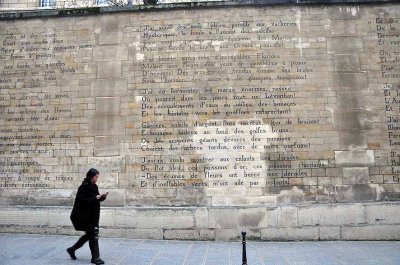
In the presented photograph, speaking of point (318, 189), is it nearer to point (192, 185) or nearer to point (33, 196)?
point (192, 185)

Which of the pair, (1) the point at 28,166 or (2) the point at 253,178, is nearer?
(2) the point at 253,178

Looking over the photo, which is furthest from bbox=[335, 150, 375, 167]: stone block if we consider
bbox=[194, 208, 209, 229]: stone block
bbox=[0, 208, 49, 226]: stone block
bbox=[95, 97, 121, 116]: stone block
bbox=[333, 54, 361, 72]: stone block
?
bbox=[0, 208, 49, 226]: stone block

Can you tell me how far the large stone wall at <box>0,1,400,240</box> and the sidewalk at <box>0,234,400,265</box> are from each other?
52 cm

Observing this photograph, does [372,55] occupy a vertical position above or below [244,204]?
above

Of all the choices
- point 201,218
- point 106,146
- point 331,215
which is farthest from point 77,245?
point 331,215

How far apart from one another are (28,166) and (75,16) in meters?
5.00

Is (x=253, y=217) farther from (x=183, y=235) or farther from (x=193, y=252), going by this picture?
(x=193, y=252)

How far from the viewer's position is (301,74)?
385 inches

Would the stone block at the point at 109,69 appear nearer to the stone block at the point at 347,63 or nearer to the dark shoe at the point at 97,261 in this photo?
the dark shoe at the point at 97,261

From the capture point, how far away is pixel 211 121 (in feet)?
31.7

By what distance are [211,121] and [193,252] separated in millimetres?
3771

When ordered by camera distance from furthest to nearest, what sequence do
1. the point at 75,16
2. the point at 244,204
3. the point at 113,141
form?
1. the point at 75,16
2. the point at 113,141
3. the point at 244,204

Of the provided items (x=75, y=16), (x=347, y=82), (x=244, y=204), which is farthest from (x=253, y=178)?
(x=75, y=16)

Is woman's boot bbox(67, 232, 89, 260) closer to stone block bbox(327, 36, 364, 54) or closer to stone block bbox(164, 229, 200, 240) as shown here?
stone block bbox(164, 229, 200, 240)
